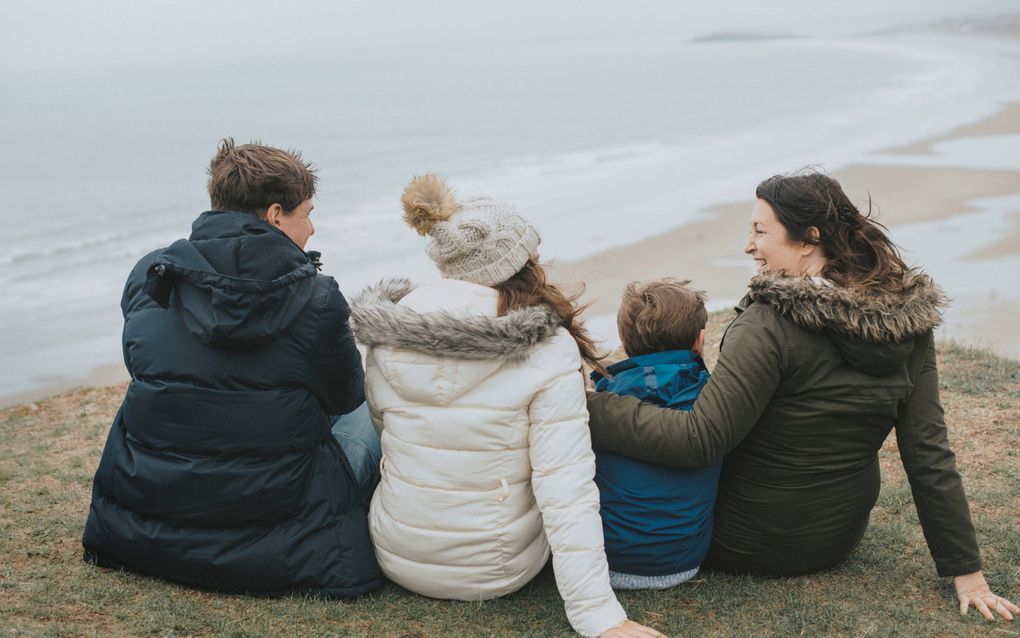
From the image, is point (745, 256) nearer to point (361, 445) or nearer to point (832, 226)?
point (832, 226)

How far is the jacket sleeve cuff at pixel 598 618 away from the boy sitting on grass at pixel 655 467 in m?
0.31

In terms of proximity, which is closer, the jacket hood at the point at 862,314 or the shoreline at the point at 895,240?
the jacket hood at the point at 862,314

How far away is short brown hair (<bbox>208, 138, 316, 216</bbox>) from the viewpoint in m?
3.20

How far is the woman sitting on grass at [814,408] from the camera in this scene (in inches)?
118

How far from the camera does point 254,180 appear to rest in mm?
3191

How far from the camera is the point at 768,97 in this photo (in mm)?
35906

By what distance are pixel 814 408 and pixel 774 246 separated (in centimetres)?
Result: 54

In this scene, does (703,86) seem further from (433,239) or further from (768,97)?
(433,239)

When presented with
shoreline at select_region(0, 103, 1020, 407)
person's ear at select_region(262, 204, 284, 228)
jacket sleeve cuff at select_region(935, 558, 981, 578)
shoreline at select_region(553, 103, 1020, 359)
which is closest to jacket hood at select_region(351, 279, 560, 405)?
person's ear at select_region(262, 204, 284, 228)

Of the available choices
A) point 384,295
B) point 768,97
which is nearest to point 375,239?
point 384,295

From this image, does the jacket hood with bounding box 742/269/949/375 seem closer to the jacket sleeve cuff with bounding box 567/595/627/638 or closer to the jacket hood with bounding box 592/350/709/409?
the jacket hood with bounding box 592/350/709/409

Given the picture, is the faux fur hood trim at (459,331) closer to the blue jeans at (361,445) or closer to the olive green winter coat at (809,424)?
the olive green winter coat at (809,424)

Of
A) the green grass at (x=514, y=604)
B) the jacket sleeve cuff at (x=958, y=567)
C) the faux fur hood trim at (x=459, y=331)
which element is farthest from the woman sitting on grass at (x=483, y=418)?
the jacket sleeve cuff at (x=958, y=567)

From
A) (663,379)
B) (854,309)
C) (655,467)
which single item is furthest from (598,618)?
(854,309)
